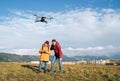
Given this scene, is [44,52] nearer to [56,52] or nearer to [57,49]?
[56,52]

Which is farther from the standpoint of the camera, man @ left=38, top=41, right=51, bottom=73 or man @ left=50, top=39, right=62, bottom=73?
man @ left=38, top=41, right=51, bottom=73

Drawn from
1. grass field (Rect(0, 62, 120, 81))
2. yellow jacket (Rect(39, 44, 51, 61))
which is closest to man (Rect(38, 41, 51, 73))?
yellow jacket (Rect(39, 44, 51, 61))

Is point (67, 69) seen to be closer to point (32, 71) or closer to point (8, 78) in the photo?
point (32, 71)

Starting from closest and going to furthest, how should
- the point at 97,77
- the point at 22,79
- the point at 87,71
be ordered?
the point at 22,79
the point at 97,77
the point at 87,71

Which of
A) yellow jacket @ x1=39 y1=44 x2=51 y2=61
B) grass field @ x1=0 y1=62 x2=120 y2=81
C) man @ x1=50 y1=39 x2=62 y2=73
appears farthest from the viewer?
yellow jacket @ x1=39 y1=44 x2=51 y2=61

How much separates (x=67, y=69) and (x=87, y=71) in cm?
193

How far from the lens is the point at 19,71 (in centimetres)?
2352

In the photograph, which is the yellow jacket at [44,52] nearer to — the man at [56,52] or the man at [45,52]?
the man at [45,52]

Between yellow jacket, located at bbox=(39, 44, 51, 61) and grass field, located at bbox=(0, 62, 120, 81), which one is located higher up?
yellow jacket, located at bbox=(39, 44, 51, 61)

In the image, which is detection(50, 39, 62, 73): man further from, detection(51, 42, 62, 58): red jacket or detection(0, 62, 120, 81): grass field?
detection(0, 62, 120, 81): grass field

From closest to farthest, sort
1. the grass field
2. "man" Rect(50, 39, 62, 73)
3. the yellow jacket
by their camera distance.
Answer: the grass field
"man" Rect(50, 39, 62, 73)
the yellow jacket

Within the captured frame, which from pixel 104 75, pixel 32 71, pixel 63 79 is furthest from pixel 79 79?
pixel 32 71

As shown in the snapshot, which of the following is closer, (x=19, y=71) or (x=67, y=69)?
(x=19, y=71)

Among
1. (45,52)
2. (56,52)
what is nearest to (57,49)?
(56,52)
